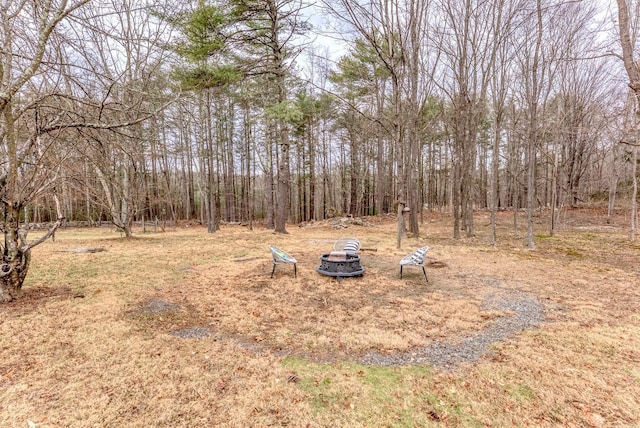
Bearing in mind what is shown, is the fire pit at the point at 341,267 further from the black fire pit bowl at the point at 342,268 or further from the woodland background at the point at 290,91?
the woodland background at the point at 290,91

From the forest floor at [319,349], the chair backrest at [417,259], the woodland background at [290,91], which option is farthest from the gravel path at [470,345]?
the woodland background at [290,91]

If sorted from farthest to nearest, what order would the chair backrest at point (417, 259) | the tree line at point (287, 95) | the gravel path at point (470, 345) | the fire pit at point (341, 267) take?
the fire pit at point (341, 267)
the chair backrest at point (417, 259)
the tree line at point (287, 95)
the gravel path at point (470, 345)

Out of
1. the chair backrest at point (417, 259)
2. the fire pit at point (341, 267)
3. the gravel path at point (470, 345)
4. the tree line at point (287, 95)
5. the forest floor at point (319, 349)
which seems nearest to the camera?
the forest floor at point (319, 349)

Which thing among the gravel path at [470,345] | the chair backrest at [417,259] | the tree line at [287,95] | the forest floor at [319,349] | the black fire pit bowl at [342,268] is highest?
the tree line at [287,95]

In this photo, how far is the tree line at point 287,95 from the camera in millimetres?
3965

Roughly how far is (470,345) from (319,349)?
67.0 inches

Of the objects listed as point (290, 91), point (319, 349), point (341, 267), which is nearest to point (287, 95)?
point (290, 91)

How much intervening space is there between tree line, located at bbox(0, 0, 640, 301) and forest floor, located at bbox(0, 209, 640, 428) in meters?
1.94

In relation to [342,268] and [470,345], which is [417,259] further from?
[470,345]

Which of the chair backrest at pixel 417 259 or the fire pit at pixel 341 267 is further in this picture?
the fire pit at pixel 341 267

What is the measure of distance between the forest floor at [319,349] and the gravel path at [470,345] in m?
0.02

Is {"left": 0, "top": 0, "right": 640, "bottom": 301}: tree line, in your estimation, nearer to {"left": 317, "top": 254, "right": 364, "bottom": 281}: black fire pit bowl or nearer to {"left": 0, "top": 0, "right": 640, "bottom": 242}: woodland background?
{"left": 0, "top": 0, "right": 640, "bottom": 242}: woodland background

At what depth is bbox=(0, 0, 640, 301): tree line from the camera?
3.96 m

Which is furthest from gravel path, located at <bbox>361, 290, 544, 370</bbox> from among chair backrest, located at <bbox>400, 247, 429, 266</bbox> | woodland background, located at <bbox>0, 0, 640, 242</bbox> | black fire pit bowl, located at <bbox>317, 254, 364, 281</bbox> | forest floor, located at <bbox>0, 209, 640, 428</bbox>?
woodland background, located at <bbox>0, 0, 640, 242</bbox>
